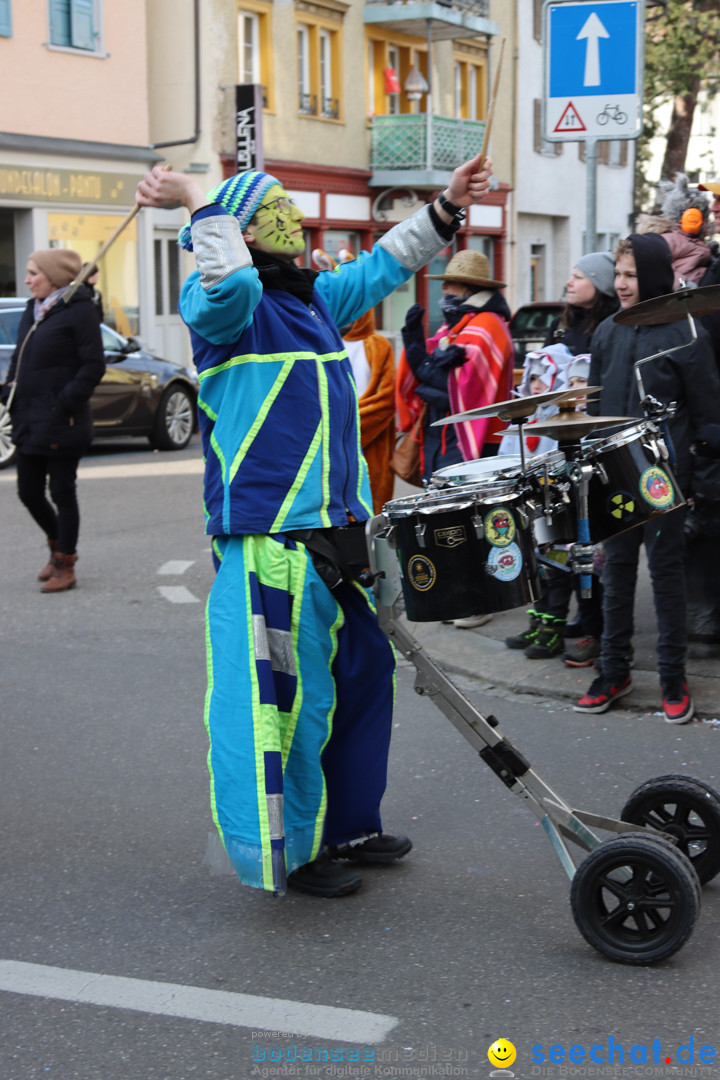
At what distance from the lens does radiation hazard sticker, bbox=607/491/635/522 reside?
3633mm

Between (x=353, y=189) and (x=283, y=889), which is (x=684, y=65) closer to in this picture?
(x=353, y=189)

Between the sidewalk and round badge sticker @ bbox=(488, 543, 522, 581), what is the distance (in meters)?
2.17

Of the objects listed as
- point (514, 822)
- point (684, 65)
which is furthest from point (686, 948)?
point (684, 65)

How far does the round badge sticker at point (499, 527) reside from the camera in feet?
11.2

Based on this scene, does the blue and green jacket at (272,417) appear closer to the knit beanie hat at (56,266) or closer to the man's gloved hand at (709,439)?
the man's gloved hand at (709,439)

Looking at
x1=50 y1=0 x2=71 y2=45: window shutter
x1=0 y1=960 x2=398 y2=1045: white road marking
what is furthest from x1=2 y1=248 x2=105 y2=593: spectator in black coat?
x1=50 y1=0 x2=71 y2=45: window shutter

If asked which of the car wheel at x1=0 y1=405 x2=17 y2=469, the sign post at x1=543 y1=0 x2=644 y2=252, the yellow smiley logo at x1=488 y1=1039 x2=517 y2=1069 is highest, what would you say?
the sign post at x1=543 y1=0 x2=644 y2=252

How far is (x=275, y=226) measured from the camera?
3.80 meters

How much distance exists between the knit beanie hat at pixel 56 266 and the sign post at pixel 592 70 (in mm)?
2946

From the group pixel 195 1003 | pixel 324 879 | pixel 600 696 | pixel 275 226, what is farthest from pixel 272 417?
pixel 600 696

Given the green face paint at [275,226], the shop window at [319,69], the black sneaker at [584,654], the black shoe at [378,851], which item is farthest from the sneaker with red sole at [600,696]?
the shop window at [319,69]

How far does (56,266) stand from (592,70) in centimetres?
323

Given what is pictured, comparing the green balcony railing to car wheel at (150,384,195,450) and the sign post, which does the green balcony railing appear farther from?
the sign post

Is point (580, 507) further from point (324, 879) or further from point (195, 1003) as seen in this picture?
point (195, 1003)
